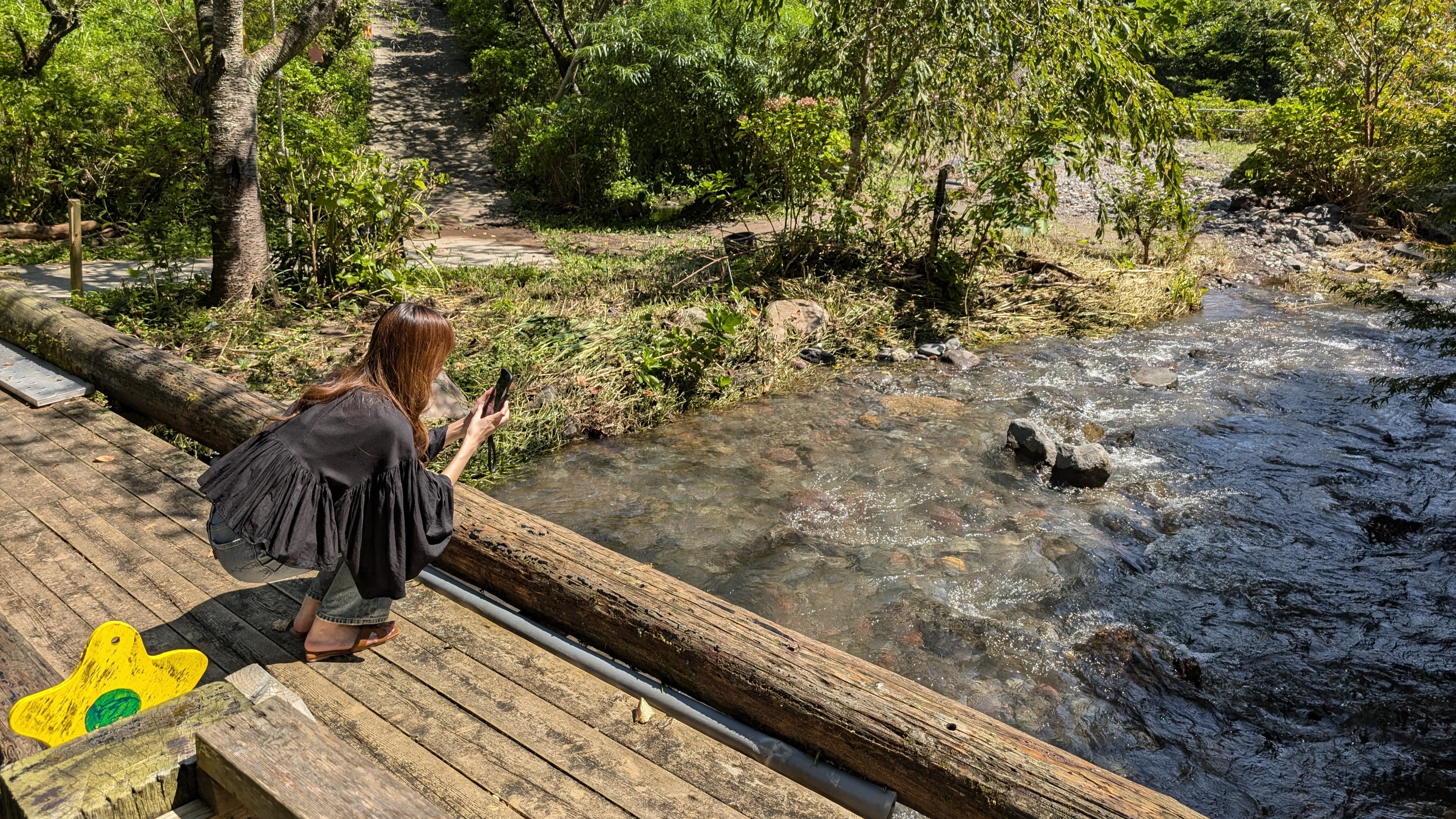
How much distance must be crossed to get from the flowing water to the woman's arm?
185 cm

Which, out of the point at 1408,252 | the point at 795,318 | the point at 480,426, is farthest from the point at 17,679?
the point at 1408,252

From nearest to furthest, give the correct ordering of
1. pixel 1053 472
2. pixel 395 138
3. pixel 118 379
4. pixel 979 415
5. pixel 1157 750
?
pixel 1157 750
pixel 118 379
pixel 1053 472
pixel 979 415
pixel 395 138

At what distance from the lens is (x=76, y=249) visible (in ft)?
25.1

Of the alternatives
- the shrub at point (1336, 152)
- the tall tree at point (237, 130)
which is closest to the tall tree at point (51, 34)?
the tall tree at point (237, 130)

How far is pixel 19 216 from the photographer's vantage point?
1072 cm

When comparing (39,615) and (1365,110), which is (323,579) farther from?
(1365,110)

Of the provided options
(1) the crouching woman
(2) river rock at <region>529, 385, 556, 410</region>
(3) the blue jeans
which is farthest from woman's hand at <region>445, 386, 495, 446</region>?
(2) river rock at <region>529, 385, 556, 410</region>

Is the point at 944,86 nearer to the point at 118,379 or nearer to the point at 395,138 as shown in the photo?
the point at 118,379

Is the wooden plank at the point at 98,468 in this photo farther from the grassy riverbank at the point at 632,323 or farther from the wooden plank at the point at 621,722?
the wooden plank at the point at 621,722

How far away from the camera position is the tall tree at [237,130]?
7207 mm

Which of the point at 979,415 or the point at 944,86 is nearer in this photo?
the point at 979,415

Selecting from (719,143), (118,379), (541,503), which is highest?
(719,143)

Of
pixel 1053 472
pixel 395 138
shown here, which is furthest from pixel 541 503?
A: pixel 395 138

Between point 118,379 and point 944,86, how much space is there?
24.7 ft
